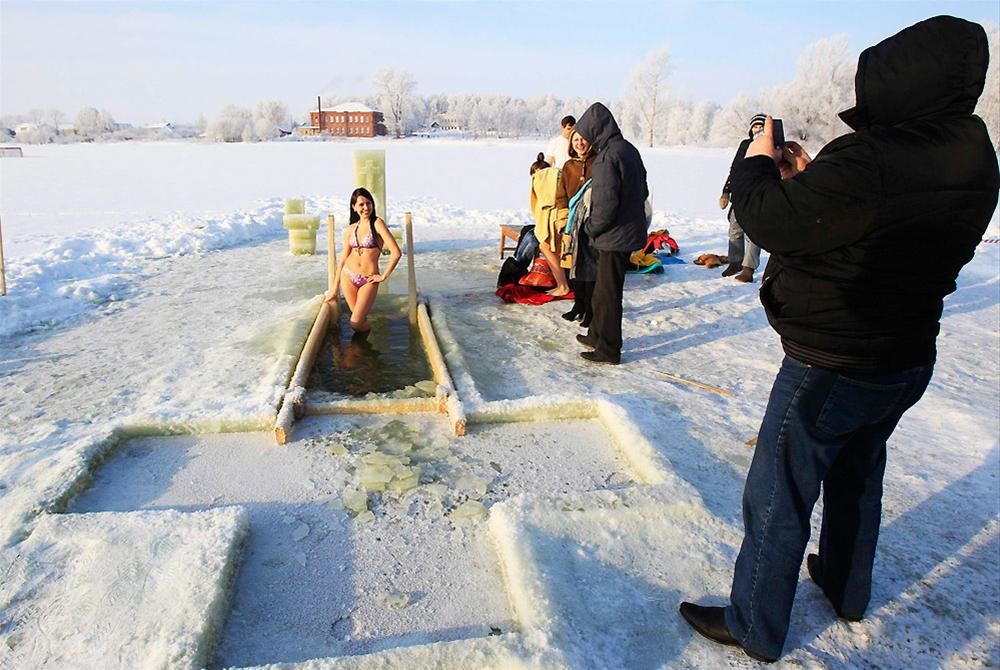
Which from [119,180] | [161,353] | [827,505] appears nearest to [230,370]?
[161,353]

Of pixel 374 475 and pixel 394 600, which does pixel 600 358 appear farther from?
pixel 394 600

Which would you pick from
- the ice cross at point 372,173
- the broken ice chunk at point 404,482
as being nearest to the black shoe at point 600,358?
the broken ice chunk at point 404,482

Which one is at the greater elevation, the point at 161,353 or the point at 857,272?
the point at 857,272

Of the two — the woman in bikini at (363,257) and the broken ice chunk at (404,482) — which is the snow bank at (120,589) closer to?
the broken ice chunk at (404,482)

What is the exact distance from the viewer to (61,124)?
94188 mm

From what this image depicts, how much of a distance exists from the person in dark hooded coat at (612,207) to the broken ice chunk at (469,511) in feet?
7.75

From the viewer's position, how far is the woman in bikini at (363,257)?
5.99m

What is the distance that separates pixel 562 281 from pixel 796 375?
5002 mm

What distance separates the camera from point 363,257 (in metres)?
6.07

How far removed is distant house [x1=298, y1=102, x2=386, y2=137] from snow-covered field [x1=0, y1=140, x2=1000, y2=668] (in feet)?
267

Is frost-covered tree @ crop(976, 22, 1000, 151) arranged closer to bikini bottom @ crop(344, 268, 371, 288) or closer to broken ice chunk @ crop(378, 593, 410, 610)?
bikini bottom @ crop(344, 268, 371, 288)

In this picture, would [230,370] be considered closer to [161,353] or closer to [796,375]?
[161,353]

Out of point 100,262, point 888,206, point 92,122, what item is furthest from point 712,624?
point 92,122

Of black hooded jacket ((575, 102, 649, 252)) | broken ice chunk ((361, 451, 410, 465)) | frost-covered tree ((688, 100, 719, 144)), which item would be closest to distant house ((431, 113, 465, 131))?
frost-covered tree ((688, 100, 719, 144))
